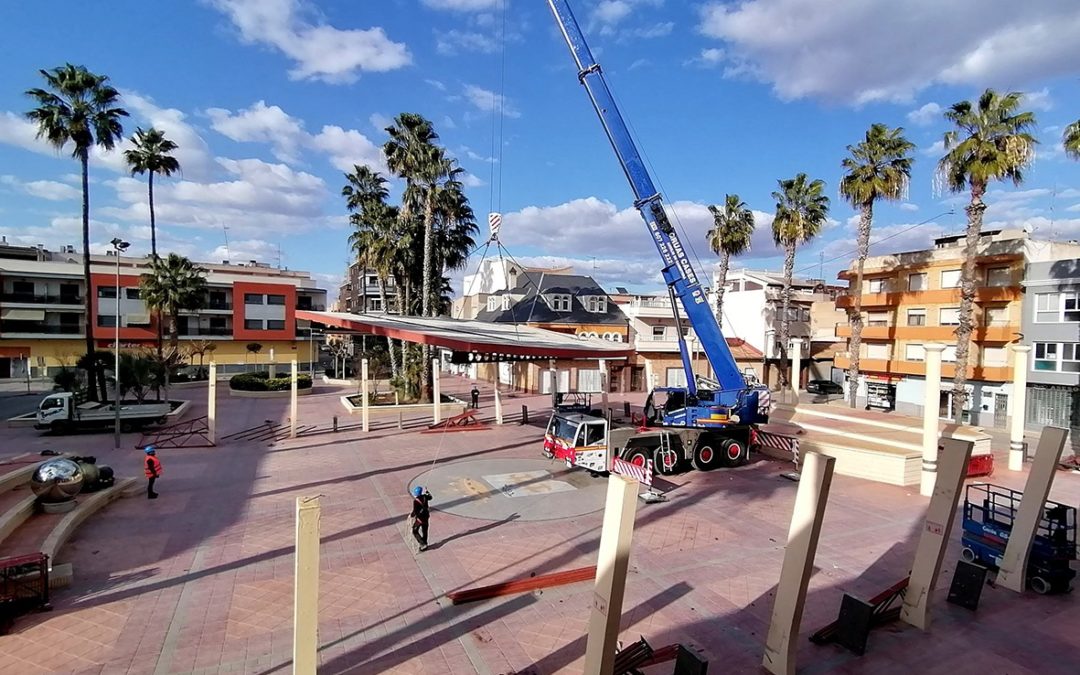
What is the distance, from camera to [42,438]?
2369 cm

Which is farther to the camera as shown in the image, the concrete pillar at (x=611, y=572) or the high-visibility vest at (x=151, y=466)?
the high-visibility vest at (x=151, y=466)

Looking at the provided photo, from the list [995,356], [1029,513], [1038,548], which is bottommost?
[1038,548]

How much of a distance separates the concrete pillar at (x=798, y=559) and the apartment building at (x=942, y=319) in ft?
91.5

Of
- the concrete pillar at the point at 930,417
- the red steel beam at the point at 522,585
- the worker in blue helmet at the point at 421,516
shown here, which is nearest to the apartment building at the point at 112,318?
the worker in blue helmet at the point at 421,516

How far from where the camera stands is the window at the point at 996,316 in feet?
101

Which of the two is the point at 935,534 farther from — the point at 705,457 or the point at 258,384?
the point at 258,384

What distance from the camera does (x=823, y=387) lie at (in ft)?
147

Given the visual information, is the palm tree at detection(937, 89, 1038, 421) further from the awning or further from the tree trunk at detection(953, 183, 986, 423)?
the awning

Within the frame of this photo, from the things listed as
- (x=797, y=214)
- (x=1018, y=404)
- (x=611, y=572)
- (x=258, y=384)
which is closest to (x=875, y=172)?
(x=797, y=214)

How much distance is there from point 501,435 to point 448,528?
11.9m

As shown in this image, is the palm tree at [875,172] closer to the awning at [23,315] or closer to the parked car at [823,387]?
the parked car at [823,387]

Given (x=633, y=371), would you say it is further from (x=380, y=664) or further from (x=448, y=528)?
(x=380, y=664)

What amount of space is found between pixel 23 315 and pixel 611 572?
61273 mm

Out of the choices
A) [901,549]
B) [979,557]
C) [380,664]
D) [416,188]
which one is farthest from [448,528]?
[416,188]
